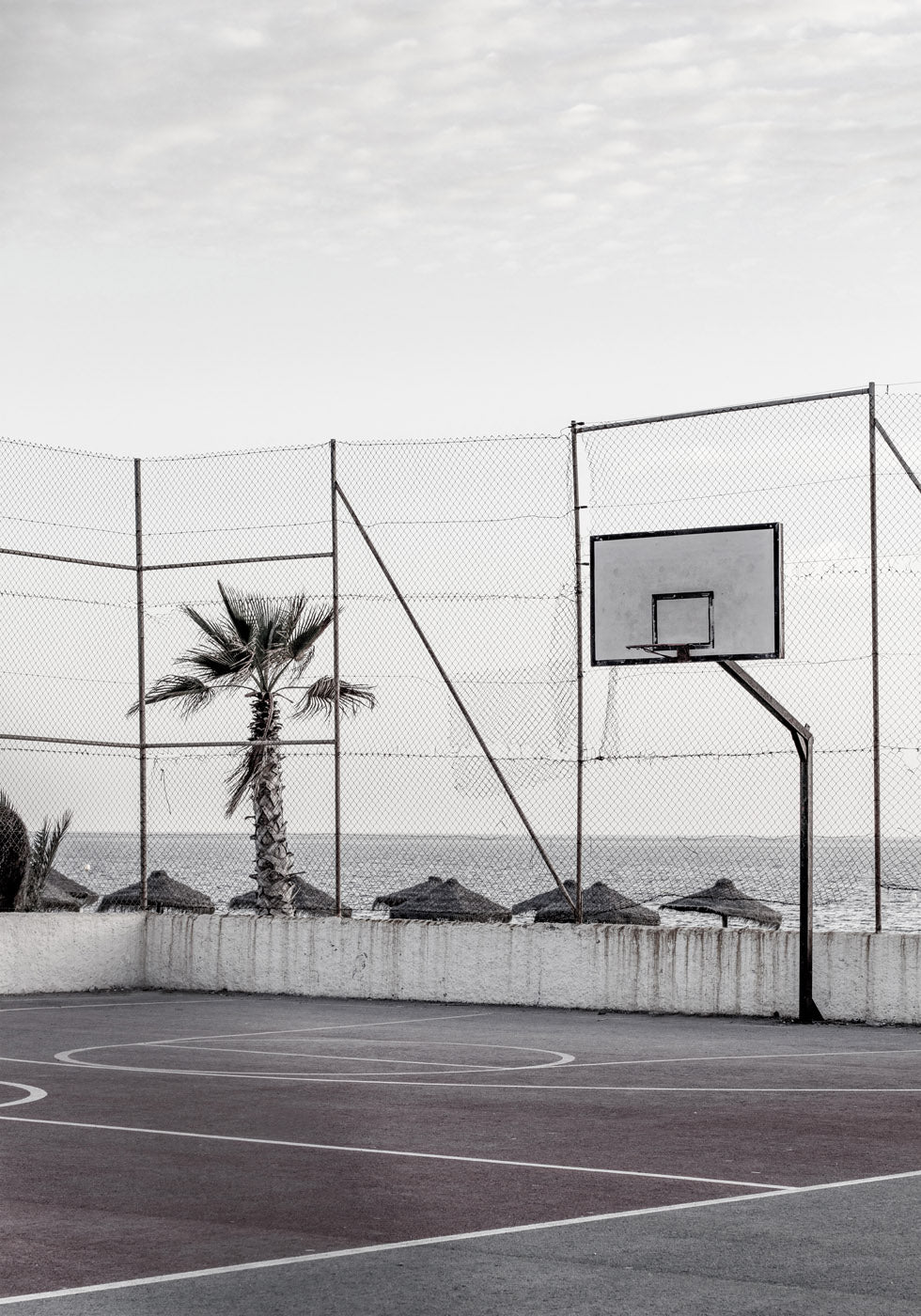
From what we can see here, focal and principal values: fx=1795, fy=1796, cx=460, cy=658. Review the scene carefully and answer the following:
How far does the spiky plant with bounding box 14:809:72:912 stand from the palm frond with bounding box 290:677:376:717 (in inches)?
120

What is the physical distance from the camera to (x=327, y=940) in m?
19.0

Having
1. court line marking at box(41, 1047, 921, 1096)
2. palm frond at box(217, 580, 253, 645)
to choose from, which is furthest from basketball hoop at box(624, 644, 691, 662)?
palm frond at box(217, 580, 253, 645)

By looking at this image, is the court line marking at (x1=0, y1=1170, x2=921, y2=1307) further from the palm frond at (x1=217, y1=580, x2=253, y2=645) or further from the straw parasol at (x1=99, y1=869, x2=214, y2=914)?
the straw parasol at (x1=99, y1=869, x2=214, y2=914)

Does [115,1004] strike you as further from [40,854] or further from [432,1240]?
[432,1240]

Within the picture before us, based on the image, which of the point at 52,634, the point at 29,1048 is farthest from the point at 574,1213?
the point at 52,634

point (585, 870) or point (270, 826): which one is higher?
point (270, 826)

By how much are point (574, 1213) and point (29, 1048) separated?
8014 mm

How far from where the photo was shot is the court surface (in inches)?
231

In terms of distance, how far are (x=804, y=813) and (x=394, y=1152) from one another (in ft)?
26.1

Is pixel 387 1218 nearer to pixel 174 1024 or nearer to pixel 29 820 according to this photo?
pixel 174 1024

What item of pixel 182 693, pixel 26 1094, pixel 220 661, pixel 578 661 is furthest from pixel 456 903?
pixel 26 1094

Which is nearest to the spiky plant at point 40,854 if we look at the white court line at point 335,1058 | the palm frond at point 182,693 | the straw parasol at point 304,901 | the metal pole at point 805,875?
the palm frond at point 182,693

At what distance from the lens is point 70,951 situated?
20.0 meters

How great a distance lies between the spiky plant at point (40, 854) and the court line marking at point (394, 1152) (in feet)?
37.1
